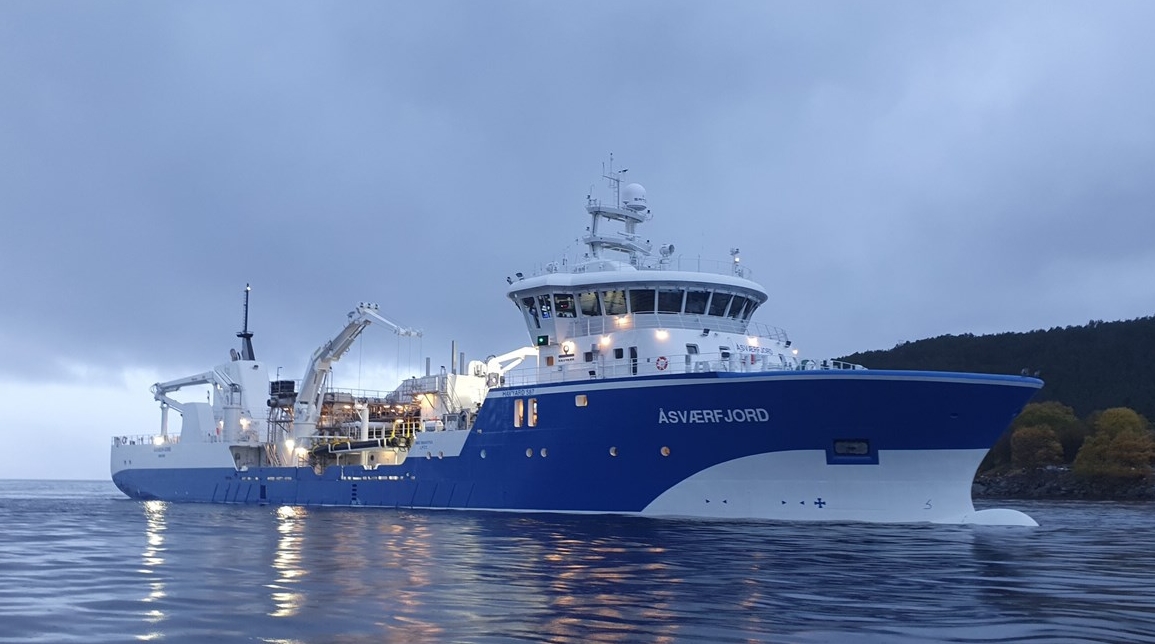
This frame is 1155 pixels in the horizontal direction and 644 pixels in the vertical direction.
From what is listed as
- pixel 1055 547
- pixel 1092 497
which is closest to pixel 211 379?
pixel 1055 547

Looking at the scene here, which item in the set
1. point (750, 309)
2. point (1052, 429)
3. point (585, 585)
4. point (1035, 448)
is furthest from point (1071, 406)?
point (585, 585)

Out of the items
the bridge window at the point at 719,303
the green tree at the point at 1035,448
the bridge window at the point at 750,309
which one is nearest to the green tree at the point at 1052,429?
the green tree at the point at 1035,448

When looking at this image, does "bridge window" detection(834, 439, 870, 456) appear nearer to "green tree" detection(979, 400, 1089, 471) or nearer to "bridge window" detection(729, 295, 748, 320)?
"bridge window" detection(729, 295, 748, 320)

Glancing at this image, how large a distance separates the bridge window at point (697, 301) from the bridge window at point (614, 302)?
5.47ft

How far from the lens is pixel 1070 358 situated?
10469 centimetres

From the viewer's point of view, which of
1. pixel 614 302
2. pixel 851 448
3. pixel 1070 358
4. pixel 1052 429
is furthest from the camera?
pixel 1070 358

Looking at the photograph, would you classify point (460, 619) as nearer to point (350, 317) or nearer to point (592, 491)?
point (592, 491)

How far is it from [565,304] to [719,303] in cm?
416

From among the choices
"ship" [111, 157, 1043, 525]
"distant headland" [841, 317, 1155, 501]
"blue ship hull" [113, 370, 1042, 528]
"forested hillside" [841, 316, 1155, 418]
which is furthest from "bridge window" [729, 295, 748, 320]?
"forested hillside" [841, 316, 1155, 418]

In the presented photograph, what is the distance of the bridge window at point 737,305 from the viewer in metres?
27.3

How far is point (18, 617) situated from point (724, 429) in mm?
15626

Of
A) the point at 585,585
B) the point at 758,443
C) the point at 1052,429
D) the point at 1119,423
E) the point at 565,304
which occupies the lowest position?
the point at 585,585

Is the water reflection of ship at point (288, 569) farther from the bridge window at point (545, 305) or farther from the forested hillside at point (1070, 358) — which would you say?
the forested hillside at point (1070, 358)

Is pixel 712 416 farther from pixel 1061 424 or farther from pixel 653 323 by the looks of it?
pixel 1061 424
